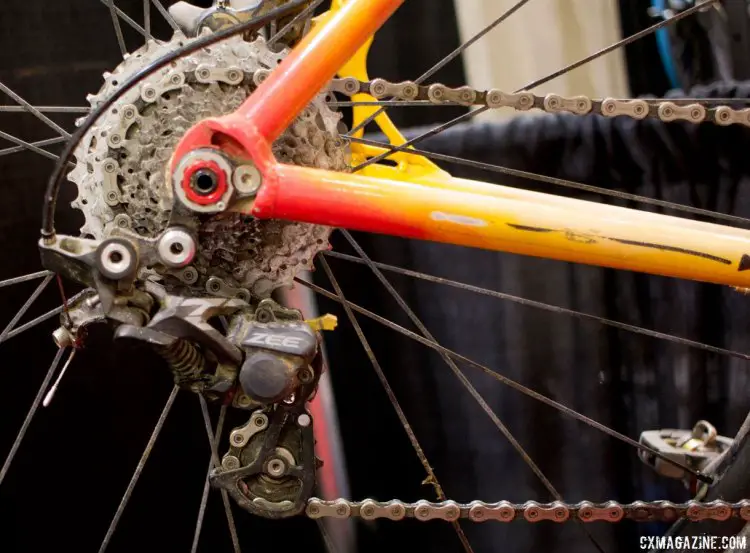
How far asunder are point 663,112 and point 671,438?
0.44 m

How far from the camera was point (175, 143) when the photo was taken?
2.07ft

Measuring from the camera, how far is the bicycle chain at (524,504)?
67 centimetres

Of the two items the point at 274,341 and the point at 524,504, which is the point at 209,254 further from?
the point at 524,504

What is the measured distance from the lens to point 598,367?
3.26 feet

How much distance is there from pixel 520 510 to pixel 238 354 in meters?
0.35

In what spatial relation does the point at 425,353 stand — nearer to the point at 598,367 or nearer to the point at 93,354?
the point at 598,367

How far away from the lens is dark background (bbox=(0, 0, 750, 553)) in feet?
3.07

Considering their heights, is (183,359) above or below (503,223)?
below

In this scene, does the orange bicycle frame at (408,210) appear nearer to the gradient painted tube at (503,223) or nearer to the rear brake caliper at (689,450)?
the gradient painted tube at (503,223)

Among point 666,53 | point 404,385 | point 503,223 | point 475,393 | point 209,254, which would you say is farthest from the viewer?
point 404,385

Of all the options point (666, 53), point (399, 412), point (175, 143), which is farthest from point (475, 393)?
point (666, 53)

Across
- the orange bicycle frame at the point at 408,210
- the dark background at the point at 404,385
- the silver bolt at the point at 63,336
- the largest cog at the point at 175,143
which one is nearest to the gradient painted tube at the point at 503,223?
the orange bicycle frame at the point at 408,210

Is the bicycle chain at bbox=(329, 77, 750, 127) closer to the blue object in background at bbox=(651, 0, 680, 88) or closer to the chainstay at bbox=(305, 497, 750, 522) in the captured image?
the blue object in background at bbox=(651, 0, 680, 88)

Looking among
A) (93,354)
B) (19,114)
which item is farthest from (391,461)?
(19,114)
